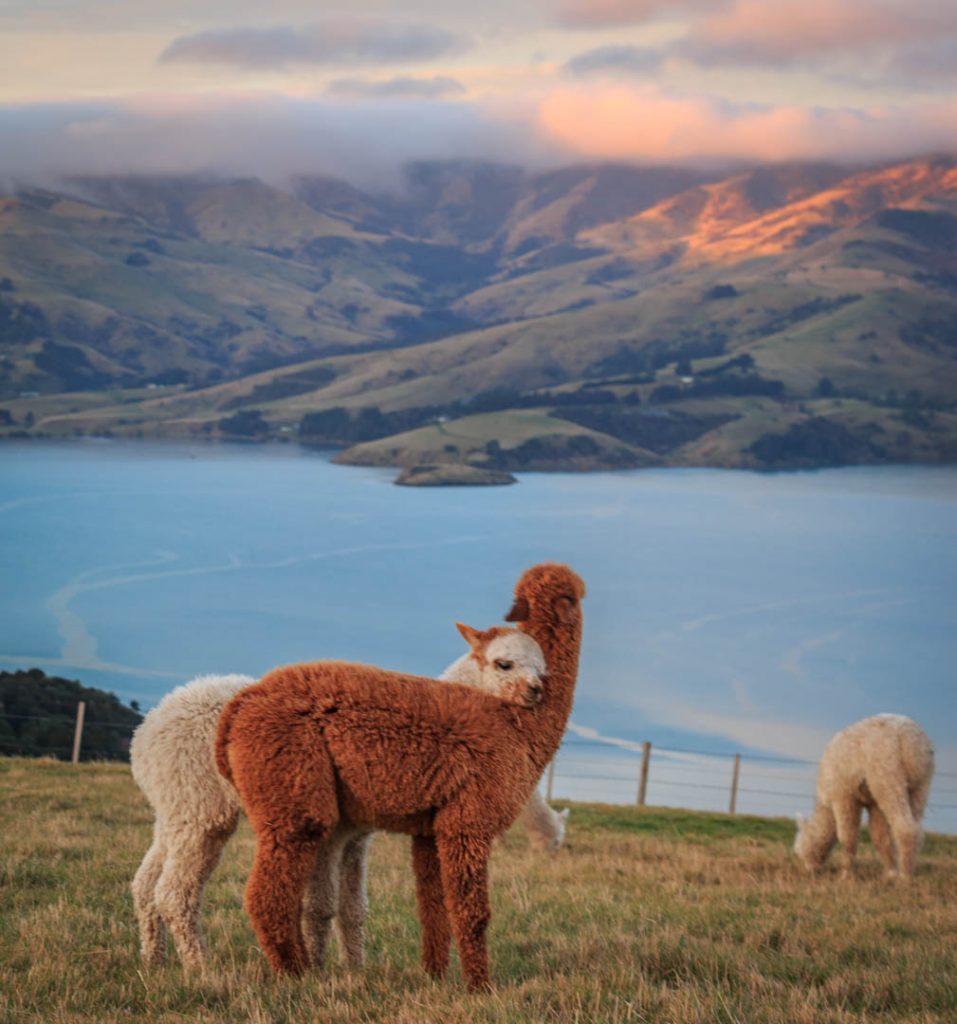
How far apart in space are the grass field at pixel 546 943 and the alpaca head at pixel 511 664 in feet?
4.43

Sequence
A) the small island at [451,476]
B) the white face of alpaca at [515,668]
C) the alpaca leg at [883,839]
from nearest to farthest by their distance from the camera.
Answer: the white face of alpaca at [515,668] → the alpaca leg at [883,839] → the small island at [451,476]

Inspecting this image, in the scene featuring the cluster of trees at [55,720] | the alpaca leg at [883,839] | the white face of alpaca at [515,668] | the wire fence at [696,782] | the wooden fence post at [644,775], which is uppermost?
the white face of alpaca at [515,668]

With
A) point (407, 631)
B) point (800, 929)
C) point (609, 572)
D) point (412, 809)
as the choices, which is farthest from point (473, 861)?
point (609, 572)

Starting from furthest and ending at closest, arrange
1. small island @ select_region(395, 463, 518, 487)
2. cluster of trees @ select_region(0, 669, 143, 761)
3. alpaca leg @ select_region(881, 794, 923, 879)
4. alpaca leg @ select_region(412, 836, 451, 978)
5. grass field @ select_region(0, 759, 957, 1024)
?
small island @ select_region(395, 463, 518, 487), cluster of trees @ select_region(0, 669, 143, 761), alpaca leg @ select_region(881, 794, 923, 879), alpaca leg @ select_region(412, 836, 451, 978), grass field @ select_region(0, 759, 957, 1024)

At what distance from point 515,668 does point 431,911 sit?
1320 mm

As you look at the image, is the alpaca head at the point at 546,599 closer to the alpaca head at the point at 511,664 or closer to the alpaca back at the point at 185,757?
the alpaca head at the point at 511,664

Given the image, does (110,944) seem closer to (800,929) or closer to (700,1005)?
(700,1005)

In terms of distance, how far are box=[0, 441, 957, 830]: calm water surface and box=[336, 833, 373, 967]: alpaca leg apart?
152 feet

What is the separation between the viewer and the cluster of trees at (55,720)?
2644 centimetres

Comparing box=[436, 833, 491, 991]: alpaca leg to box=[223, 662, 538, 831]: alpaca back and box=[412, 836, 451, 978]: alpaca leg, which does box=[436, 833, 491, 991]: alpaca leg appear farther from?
box=[412, 836, 451, 978]: alpaca leg

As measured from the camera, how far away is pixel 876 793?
13.2 metres

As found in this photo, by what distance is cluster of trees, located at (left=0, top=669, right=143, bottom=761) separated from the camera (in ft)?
86.7

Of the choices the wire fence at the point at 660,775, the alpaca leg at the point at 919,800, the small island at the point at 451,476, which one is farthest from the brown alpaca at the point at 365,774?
the small island at the point at 451,476

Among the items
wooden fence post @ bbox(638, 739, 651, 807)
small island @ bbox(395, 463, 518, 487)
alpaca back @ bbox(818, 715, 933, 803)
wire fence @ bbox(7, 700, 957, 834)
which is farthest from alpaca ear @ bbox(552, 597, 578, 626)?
small island @ bbox(395, 463, 518, 487)
